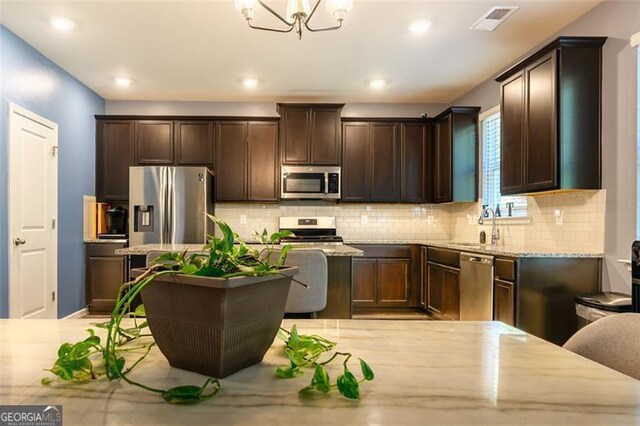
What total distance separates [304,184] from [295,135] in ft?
2.06

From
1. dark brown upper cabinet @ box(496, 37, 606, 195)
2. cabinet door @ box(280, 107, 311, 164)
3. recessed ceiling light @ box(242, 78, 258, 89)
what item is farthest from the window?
recessed ceiling light @ box(242, 78, 258, 89)

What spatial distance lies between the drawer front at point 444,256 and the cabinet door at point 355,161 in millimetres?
1138

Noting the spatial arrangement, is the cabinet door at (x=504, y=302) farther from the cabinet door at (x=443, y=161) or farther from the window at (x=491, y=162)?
the cabinet door at (x=443, y=161)

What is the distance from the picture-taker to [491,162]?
435 centimetres

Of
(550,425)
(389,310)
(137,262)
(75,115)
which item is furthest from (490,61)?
(75,115)

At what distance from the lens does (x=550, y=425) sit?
469 mm

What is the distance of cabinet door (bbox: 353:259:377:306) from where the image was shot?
4.77 meters

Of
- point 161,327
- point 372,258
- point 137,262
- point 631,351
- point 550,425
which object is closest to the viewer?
point 550,425

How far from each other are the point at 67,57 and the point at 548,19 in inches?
170

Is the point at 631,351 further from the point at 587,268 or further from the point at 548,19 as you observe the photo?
the point at 548,19

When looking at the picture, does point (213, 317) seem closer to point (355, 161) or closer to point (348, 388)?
point (348, 388)

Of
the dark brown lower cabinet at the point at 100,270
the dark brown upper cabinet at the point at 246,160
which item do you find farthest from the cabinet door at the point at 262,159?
the dark brown lower cabinet at the point at 100,270

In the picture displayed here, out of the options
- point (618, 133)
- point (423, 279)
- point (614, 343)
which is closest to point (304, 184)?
point (423, 279)

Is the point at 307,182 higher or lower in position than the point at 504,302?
higher
